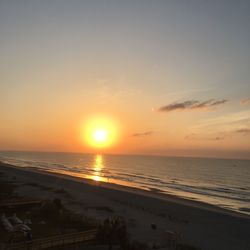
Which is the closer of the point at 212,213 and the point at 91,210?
the point at 91,210

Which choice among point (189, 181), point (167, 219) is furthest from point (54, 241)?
point (189, 181)

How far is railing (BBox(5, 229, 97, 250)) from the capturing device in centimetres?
1431

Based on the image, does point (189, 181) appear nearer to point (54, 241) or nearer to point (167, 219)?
point (167, 219)

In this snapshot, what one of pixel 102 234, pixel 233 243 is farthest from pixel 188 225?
pixel 102 234

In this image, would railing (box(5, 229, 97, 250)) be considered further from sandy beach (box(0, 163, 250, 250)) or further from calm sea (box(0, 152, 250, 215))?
calm sea (box(0, 152, 250, 215))

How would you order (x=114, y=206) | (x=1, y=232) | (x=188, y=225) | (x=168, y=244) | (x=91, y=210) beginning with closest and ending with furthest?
(x=1, y=232)
(x=168, y=244)
(x=188, y=225)
(x=91, y=210)
(x=114, y=206)

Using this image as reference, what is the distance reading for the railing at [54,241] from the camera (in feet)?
47.0

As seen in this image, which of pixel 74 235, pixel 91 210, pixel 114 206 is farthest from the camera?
pixel 114 206

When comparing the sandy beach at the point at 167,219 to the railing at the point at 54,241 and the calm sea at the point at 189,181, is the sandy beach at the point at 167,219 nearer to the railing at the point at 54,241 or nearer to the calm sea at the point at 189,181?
the railing at the point at 54,241

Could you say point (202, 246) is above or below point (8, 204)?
below

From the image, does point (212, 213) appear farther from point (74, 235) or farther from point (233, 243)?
point (74, 235)

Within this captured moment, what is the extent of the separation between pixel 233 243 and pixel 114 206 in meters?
14.3

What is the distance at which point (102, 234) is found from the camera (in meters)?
→ 17.5

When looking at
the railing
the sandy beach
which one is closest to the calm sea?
the sandy beach
